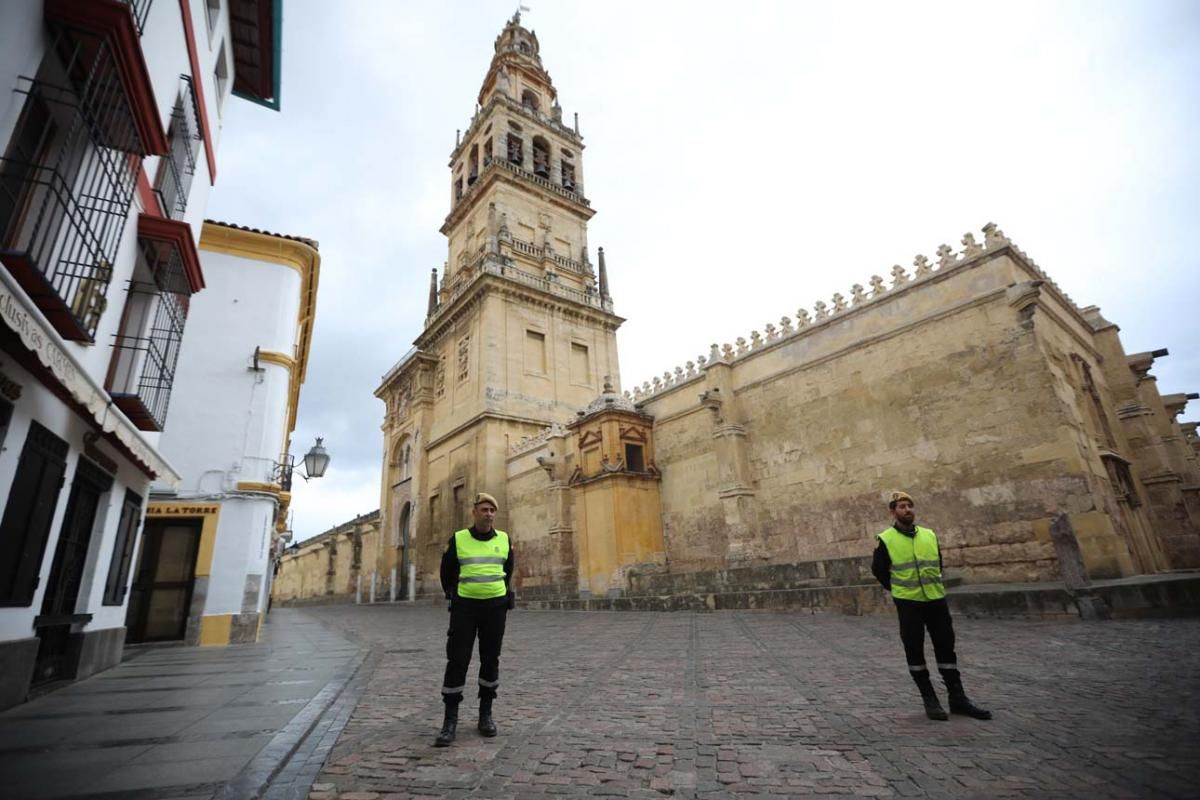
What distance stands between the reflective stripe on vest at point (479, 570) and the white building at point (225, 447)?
8.28 m

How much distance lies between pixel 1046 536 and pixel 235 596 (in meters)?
14.8

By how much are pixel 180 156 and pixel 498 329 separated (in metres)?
17.9

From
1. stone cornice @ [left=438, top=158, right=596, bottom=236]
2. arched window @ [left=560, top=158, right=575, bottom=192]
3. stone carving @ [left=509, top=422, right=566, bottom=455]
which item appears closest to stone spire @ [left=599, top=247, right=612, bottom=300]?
stone cornice @ [left=438, top=158, right=596, bottom=236]

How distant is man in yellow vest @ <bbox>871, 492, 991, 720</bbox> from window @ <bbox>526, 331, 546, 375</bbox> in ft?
76.1

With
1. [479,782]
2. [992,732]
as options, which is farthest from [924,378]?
[479,782]

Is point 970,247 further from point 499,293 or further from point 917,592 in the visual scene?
point 499,293

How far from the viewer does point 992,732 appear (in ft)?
10.6

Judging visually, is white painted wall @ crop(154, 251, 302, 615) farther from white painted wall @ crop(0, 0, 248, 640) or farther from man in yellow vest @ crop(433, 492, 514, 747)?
man in yellow vest @ crop(433, 492, 514, 747)

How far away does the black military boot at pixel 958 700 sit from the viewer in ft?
11.6

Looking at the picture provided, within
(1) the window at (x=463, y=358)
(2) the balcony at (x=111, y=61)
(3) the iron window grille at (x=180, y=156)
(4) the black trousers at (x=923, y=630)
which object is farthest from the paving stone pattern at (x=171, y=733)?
(1) the window at (x=463, y=358)

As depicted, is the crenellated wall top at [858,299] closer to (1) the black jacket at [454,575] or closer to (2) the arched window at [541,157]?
(1) the black jacket at [454,575]

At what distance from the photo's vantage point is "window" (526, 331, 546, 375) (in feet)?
88.0

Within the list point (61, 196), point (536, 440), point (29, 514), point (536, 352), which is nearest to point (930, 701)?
point (29, 514)

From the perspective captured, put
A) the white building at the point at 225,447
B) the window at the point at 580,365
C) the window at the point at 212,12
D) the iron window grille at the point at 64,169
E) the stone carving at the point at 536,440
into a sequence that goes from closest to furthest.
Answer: the iron window grille at the point at 64,169
the window at the point at 212,12
the white building at the point at 225,447
the stone carving at the point at 536,440
the window at the point at 580,365
